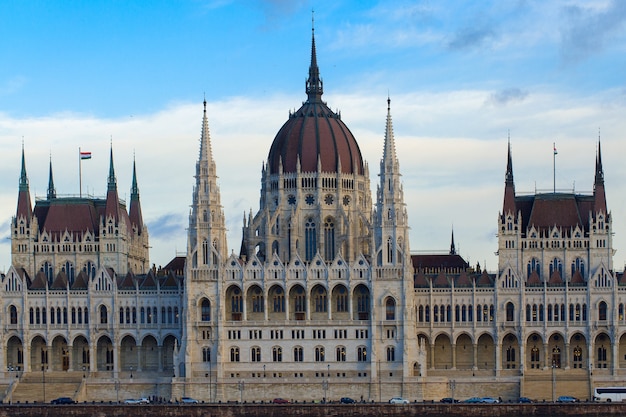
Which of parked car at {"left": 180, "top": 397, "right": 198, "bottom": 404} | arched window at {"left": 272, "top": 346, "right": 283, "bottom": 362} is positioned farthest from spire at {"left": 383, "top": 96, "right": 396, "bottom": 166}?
parked car at {"left": 180, "top": 397, "right": 198, "bottom": 404}

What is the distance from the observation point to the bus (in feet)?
549

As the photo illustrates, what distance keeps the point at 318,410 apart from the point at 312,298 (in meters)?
17.1

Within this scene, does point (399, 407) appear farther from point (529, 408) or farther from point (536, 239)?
point (536, 239)

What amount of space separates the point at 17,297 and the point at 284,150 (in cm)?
2925

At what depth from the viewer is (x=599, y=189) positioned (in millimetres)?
186125

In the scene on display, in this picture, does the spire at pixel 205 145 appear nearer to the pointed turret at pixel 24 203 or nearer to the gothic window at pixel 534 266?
the pointed turret at pixel 24 203

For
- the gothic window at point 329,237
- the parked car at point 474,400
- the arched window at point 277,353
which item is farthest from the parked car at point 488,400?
the gothic window at point 329,237

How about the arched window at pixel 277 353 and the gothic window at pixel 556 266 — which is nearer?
the arched window at pixel 277 353

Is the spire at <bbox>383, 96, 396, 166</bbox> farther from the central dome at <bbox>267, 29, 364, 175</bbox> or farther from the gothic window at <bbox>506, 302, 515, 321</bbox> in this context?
the gothic window at <bbox>506, 302, 515, 321</bbox>

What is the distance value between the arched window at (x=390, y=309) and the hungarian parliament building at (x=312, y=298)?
15cm

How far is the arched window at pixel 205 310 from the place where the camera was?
178375 mm

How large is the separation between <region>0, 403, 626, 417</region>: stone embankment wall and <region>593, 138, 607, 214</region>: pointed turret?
28.9 meters

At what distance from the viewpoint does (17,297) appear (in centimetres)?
18362

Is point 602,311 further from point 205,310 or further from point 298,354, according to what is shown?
point 205,310
